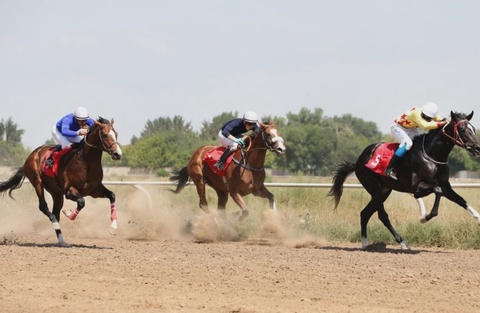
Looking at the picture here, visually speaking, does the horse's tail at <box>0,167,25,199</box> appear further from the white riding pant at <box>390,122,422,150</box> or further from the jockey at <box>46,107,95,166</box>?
the white riding pant at <box>390,122,422,150</box>

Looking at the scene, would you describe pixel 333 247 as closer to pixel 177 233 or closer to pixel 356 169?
pixel 356 169

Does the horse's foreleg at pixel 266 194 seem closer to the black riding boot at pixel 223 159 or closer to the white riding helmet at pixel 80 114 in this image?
the black riding boot at pixel 223 159

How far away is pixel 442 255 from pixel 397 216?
4549 millimetres

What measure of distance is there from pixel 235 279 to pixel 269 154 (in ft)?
192

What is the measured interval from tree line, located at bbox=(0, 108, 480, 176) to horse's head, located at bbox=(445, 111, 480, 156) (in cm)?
4139

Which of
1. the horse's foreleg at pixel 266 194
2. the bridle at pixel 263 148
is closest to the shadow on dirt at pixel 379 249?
the horse's foreleg at pixel 266 194

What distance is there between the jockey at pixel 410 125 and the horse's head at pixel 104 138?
4135mm

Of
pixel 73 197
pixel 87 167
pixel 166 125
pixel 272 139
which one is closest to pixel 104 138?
pixel 87 167

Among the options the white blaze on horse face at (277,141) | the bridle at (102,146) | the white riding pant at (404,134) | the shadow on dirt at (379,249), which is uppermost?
the white riding pant at (404,134)

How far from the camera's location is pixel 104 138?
1370 cm

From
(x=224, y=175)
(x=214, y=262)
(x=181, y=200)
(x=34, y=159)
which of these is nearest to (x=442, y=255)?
(x=214, y=262)

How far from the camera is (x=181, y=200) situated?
21.0m

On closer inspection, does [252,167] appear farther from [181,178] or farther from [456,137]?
[456,137]

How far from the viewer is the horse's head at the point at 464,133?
12.7m
